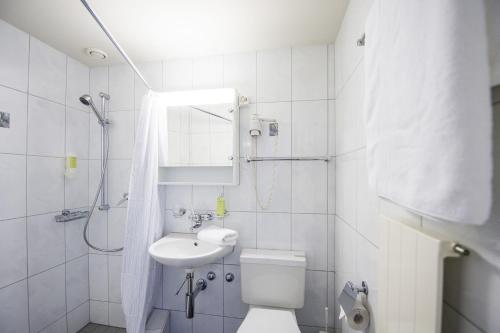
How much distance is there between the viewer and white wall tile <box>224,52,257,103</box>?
156 centimetres

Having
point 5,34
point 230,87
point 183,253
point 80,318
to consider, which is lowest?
point 80,318

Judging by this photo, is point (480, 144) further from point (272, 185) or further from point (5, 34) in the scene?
point (5, 34)

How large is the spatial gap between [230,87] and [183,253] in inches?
52.5

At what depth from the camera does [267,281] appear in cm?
135

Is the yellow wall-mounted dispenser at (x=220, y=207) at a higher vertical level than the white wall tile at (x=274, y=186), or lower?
lower

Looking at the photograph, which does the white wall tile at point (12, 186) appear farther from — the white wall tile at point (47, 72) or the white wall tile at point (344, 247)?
the white wall tile at point (344, 247)

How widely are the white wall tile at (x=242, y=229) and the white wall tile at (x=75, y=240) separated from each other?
1.26m

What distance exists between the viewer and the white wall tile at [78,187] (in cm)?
161

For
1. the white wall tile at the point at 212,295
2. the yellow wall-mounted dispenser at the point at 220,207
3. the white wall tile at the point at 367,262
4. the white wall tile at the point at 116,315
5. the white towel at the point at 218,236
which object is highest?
the yellow wall-mounted dispenser at the point at 220,207

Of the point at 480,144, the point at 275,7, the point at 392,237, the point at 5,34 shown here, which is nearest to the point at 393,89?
the point at 480,144

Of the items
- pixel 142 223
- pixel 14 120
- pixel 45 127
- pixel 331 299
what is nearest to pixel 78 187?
pixel 45 127

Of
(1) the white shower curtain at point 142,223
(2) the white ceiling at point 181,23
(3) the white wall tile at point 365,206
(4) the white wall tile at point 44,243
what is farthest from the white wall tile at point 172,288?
(2) the white ceiling at point 181,23

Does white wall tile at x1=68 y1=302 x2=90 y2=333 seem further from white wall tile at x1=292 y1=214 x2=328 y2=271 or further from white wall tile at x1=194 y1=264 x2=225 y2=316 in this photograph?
white wall tile at x1=292 y1=214 x2=328 y2=271

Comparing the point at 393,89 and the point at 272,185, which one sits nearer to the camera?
the point at 393,89
